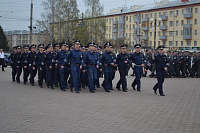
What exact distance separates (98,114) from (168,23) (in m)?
72.8

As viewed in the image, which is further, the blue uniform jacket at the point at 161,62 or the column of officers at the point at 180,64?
the column of officers at the point at 180,64

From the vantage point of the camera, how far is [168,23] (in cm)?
7925

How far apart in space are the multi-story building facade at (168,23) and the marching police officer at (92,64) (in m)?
51.8

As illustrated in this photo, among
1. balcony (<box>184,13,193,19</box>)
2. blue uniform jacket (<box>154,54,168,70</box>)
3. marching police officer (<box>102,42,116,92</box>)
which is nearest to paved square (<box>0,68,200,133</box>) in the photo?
blue uniform jacket (<box>154,54,168,70</box>)

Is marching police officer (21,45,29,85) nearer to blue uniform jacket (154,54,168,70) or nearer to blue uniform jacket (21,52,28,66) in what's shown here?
blue uniform jacket (21,52,28,66)

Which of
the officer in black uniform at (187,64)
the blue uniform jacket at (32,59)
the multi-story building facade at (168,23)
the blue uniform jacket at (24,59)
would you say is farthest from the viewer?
the multi-story building facade at (168,23)

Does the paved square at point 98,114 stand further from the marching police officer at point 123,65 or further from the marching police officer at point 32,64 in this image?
the marching police officer at point 32,64

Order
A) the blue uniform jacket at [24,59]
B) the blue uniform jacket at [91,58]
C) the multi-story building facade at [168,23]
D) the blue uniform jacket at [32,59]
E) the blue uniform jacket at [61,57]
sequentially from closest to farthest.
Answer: the blue uniform jacket at [91,58] → the blue uniform jacket at [61,57] → the blue uniform jacket at [32,59] → the blue uniform jacket at [24,59] → the multi-story building facade at [168,23]

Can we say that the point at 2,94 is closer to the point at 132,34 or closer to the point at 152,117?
the point at 152,117

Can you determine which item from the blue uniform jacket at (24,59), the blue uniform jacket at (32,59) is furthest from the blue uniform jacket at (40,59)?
the blue uniform jacket at (24,59)

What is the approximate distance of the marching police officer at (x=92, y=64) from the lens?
578 inches

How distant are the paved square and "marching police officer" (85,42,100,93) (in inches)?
70.1


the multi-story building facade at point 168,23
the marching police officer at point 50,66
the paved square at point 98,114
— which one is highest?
the multi-story building facade at point 168,23

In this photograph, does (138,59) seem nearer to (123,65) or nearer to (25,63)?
(123,65)
